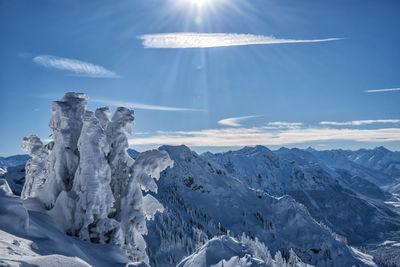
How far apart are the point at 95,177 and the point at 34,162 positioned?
14.3 meters

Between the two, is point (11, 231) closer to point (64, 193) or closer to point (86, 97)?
point (64, 193)

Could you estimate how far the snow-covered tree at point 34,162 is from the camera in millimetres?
32094

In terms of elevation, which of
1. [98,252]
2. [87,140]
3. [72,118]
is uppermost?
[72,118]

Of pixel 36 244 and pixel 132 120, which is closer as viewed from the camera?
pixel 36 244

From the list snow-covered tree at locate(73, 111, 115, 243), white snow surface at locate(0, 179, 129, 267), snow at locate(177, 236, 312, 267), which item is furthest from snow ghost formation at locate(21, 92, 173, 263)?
snow at locate(177, 236, 312, 267)

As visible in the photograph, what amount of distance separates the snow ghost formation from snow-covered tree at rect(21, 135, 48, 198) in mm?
158

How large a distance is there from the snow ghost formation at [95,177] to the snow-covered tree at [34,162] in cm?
16

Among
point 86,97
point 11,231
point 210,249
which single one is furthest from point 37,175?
point 210,249

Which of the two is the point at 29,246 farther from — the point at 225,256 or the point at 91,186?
the point at 225,256

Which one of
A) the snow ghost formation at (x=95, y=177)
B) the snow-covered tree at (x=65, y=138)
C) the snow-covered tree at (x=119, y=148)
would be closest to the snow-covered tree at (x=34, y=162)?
the snow ghost formation at (x=95, y=177)

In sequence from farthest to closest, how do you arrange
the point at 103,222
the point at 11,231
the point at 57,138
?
the point at 57,138, the point at 103,222, the point at 11,231

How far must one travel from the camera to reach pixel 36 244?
47.9ft

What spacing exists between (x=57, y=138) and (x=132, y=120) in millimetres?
7120

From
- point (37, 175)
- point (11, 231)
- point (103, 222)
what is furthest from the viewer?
point (37, 175)
